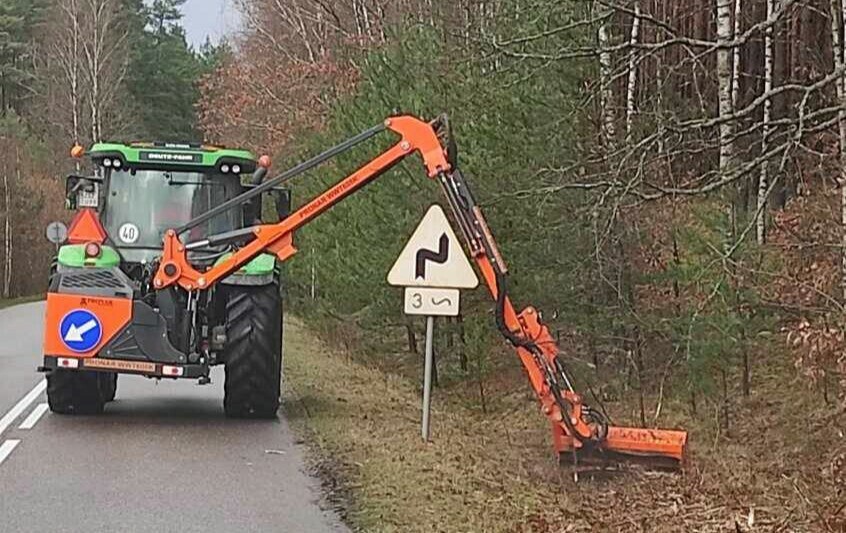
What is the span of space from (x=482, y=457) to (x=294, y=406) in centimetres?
408

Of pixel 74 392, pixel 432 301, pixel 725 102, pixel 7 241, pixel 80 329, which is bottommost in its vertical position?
pixel 74 392

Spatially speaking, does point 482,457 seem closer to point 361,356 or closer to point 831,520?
point 831,520

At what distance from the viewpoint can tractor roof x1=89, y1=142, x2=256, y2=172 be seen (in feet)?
49.1

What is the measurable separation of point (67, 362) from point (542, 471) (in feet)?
15.3

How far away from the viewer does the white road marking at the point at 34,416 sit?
45.1 feet

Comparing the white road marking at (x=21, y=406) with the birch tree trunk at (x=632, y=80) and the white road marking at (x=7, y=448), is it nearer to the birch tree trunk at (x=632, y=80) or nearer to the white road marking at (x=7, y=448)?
the white road marking at (x=7, y=448)

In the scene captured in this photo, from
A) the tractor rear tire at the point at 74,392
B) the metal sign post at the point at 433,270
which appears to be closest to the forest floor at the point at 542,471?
the metal sign post at the point at 433,270

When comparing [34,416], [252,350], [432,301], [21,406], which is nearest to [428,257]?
[432,301]

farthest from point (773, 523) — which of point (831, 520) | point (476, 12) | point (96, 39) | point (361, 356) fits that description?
point (96, 39)

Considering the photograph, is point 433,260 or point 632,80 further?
point 632,80

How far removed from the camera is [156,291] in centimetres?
1388

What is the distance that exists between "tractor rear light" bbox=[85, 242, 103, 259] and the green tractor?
12 mm

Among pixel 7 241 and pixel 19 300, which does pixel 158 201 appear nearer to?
pixel 19 300

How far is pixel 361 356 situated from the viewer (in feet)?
80.9
